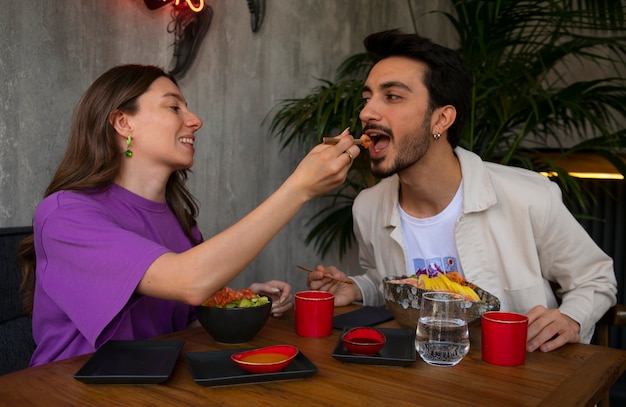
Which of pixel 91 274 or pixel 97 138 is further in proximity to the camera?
pixel 97 138

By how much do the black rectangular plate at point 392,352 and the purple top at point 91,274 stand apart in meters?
0.44

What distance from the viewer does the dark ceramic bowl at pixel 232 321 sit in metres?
1.31

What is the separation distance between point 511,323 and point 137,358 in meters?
0.73

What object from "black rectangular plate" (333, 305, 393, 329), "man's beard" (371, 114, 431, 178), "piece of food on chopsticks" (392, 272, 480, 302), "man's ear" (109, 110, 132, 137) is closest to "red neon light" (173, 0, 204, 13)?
"man's ear" (109, 110, 132, 137)

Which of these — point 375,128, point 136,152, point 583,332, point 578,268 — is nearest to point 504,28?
point 375,128

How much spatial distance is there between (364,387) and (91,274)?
64 cm

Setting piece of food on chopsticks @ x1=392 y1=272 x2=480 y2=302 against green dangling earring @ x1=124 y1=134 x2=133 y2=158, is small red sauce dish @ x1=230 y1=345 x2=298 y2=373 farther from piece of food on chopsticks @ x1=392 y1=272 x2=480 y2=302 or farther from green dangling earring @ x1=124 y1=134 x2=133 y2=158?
green dangling earring @ x1=124 y1=134 x2=133 y2=158

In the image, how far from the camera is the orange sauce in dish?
1.15m

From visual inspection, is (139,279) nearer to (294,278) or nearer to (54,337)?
(54,337)

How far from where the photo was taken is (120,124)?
170 centimetres

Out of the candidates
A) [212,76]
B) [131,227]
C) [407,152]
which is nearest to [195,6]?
[212,76]

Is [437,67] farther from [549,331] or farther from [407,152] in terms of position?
Answer: [549,331]

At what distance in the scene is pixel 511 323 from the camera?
47.6 inches

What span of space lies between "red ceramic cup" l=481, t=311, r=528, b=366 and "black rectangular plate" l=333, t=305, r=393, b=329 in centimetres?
37
